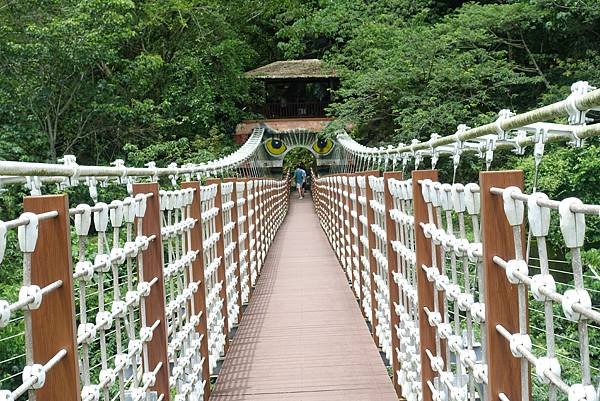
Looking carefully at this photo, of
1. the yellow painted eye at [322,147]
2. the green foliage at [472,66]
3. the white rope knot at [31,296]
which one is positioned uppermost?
the green foliage at [472,66]

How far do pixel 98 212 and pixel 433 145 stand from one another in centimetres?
182

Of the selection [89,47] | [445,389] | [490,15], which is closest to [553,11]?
[490,15]

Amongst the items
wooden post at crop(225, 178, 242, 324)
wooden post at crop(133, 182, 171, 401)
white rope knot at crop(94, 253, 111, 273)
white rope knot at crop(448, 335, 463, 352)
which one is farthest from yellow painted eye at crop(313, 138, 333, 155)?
white rope knot at crop(94, 253, 111, 273)

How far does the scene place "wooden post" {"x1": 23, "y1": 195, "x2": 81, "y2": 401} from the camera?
141cm

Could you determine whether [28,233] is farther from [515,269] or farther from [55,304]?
[515,269]

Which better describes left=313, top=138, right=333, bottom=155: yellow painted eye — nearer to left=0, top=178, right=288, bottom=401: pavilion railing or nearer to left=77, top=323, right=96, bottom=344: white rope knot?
left=0, top=178, right=288, bottom=401: pavilion railing

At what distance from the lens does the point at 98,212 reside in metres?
1.81

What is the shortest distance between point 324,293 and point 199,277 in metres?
2.42

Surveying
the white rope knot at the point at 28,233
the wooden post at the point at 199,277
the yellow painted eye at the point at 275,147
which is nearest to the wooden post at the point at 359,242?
the wooden post at the point at 199,277

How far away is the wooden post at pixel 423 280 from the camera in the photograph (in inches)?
101

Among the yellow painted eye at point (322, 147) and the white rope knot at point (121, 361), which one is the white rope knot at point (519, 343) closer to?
the white rope knot at point (121, 361)

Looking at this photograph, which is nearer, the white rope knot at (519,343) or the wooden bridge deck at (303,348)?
the white rope knot at (519,343)

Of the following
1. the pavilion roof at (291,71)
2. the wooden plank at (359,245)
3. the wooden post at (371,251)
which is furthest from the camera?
the pavilion roof at (291,71)

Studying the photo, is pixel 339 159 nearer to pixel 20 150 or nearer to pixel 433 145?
pixel 20 150
